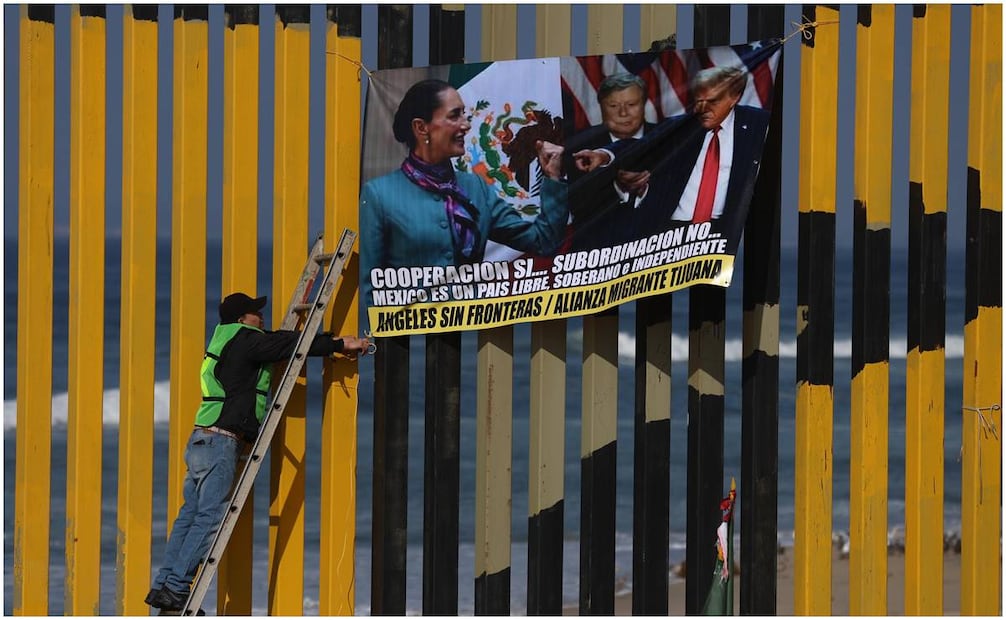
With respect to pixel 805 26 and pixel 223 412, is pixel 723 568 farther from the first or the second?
pixel 805 26

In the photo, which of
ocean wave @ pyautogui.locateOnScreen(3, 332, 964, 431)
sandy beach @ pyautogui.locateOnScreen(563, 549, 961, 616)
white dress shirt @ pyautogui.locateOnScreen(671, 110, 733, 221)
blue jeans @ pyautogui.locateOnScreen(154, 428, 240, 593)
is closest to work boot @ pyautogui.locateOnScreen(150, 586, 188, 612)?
blue jeans @ pyautogui.locateOnScreen(154, 428, 240, 593)

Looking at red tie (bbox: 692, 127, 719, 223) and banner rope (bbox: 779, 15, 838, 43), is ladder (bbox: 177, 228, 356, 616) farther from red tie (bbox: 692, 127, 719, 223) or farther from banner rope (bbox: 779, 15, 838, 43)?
banner rope (bbox: 779, 15, 838, 43)

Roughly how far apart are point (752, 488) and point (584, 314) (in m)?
1.30

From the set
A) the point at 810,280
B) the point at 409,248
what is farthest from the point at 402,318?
the point at 810,280

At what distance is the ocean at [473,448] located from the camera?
14.8 m

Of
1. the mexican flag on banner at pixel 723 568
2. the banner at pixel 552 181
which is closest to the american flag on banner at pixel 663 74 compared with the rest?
the banner at pixel 552 181

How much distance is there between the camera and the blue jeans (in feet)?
22.4

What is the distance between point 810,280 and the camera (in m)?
7.29

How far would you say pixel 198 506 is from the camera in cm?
691

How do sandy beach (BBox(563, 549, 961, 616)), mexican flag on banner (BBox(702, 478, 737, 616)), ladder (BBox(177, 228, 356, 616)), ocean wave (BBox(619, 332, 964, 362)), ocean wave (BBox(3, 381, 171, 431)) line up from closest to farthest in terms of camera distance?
1. ladder (BBox(177, 228, 356, 616))
2. mexican flag on banner (BBox(702, 478, 737, 616))
3. sandy beach (BBox(563, 549, 961, 616))
4. ocean wave (BBox(3, 381, 171, 431))
5. ocean wave (BBox(619, 332, 964, 362))

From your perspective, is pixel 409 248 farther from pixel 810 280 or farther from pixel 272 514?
pixel 810 280

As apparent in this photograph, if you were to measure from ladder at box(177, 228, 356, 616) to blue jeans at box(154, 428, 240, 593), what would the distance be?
0.07 metres

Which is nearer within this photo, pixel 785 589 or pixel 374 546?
pixel 374 546

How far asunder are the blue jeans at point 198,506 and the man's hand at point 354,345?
72 centimetres
